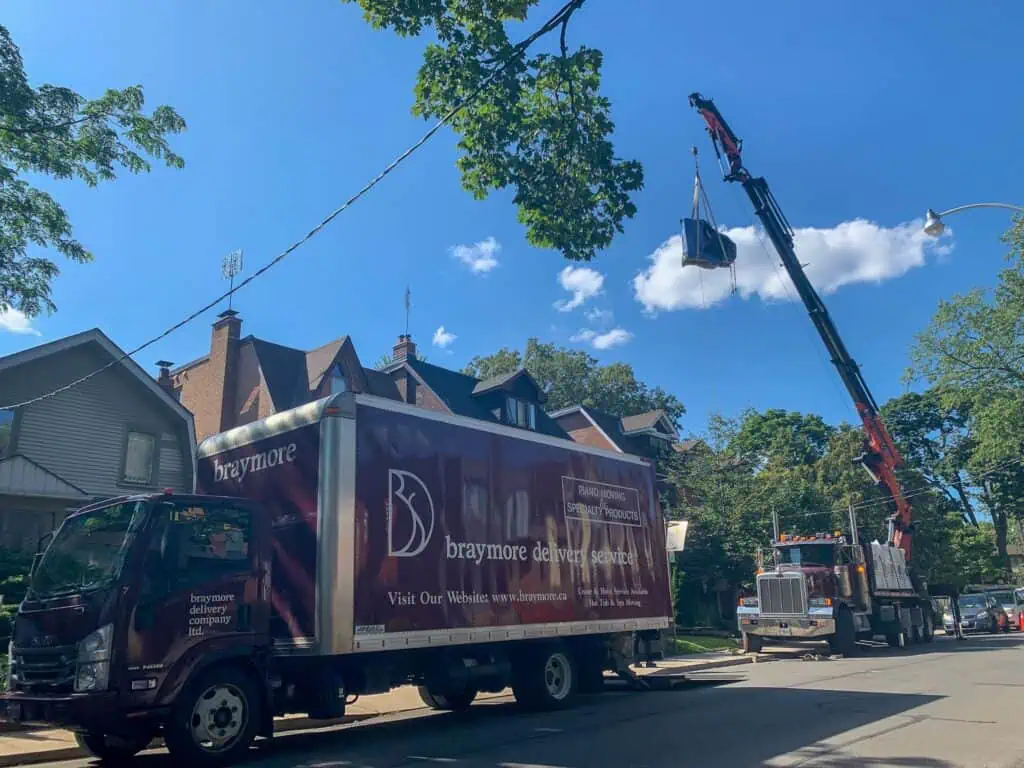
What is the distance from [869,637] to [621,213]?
18659 millimetres

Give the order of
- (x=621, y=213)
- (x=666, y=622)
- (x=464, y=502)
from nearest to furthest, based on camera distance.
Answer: (x=464, y=502) < (x=621, y=213) < (x=666, y=622)

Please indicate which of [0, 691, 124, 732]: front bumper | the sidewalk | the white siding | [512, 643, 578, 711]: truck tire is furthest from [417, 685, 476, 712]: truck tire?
the white siding

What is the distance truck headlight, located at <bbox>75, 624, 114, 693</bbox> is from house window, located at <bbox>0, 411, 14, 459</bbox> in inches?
559

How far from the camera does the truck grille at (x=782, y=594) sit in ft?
67.3

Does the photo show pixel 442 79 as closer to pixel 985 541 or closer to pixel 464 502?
pixel 464 502

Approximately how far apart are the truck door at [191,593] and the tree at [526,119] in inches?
208

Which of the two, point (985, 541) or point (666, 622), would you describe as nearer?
point (666, 622)

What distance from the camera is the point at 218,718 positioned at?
7301mm

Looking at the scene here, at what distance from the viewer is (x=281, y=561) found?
8422mm

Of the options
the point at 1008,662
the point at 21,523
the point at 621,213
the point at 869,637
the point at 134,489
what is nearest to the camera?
the point at 621,213

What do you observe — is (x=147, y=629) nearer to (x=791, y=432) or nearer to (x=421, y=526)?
(x=421, y=526)

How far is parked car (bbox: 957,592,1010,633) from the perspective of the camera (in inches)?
1307

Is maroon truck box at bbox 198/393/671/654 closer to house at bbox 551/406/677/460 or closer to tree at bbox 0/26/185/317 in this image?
tree at bbox 0/26/185/317

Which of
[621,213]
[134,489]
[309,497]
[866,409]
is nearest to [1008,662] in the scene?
[866,409]
